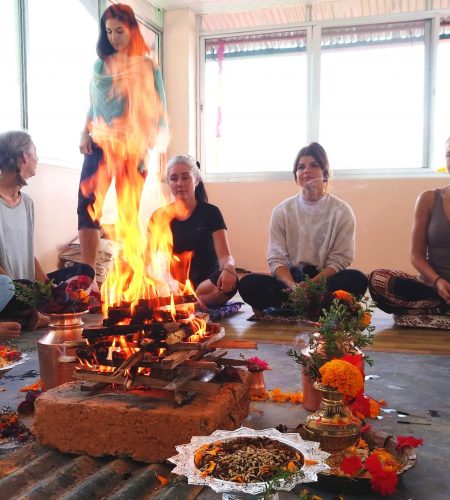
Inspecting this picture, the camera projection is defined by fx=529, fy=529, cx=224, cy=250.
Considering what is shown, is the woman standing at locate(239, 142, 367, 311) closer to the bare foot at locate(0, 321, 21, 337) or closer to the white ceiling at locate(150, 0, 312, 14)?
the bare foot at locate(0, 321, 21, 337)

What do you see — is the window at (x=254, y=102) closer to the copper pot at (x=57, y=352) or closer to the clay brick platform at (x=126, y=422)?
the copper pot at (x=57, y=352)

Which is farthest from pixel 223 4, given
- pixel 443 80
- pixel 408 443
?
pixel 408 443

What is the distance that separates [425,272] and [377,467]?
2847mm

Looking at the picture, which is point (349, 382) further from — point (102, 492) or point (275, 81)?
point (275, 81)

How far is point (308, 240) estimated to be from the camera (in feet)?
14.8

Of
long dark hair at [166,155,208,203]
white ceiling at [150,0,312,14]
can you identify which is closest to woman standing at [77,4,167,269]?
long dark hair at [166,155,208,203]

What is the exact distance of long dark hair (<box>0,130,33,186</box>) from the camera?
13.1ft

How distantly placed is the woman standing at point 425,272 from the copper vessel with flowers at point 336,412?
8.31ft

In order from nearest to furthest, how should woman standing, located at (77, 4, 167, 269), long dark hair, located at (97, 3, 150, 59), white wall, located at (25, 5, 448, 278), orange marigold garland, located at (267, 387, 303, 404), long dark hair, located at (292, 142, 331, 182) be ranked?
orange marigold garland, located at (267, 387, 303, 404), woman standing, located at (77, 4, 167, 269), long dark hair, located at (97, 3, 150, 59), long dark hair, located at (292, 142, 331, 182), white wall, located at (25, 5, 448, 278)

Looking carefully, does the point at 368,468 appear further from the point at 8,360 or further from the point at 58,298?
the point at 8,360

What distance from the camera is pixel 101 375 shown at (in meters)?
2.07

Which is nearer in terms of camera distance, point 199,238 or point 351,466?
point 351,466

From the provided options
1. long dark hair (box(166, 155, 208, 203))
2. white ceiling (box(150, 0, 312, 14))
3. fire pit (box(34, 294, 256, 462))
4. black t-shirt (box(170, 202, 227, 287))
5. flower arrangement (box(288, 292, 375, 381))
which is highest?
white ceiling (box(150, 0, 312, 14))

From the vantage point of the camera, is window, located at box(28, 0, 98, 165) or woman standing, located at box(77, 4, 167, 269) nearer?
woman standing, located at box(77, 4, 167, 269)
